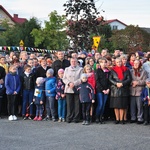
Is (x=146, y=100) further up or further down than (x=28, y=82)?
further down

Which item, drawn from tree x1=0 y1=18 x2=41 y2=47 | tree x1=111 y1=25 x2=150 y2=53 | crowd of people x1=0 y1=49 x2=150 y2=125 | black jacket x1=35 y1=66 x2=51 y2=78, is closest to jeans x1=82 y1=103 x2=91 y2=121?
crowd of people x1=0 y1=49 x2=150 y2=125

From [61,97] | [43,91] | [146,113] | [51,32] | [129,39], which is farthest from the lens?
[129,39]

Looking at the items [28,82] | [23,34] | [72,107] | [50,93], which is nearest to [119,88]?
[72,107]

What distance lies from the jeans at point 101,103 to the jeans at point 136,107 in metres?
0.79

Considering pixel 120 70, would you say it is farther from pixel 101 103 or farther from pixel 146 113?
pixel 146 113

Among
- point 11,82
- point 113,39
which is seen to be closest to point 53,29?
point 113,39

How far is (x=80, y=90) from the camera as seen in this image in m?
10.3

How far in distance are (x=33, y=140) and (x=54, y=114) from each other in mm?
2880

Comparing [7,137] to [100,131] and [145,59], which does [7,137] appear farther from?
[145,59]

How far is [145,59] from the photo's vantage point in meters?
11.1

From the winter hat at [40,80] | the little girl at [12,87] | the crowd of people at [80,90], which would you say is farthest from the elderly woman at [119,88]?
the little girl at [12,87]

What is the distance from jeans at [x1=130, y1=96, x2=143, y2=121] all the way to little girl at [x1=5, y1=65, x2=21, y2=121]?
352 cm

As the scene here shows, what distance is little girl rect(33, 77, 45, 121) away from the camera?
430 inches

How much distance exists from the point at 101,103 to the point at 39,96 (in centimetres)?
195
